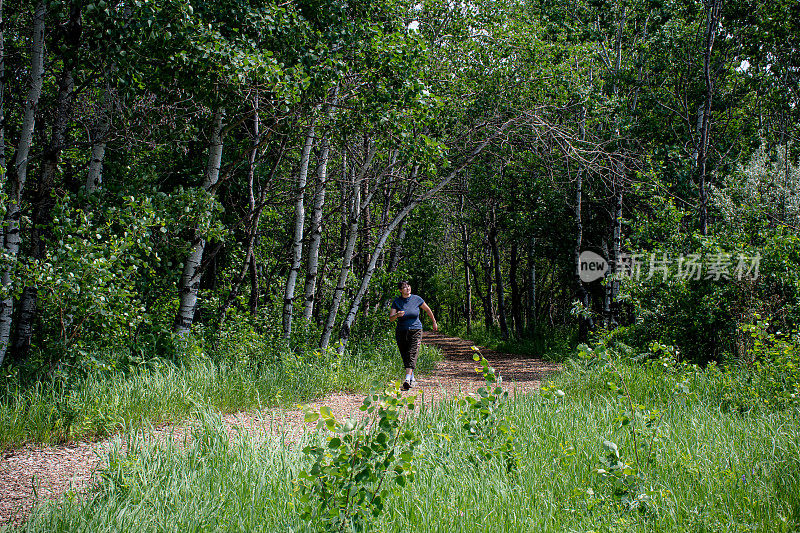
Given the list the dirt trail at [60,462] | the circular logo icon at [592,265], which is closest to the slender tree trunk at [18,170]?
the dirt trail at [60,462]

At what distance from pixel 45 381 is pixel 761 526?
237 inches

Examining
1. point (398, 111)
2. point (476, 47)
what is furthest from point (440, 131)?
point (398, 111)

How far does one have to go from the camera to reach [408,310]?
25.7 feet

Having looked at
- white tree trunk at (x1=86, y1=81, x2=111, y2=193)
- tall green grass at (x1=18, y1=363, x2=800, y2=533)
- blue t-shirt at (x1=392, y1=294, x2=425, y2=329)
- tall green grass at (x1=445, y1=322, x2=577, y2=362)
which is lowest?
tall green grass at (x1=445, y1=322, x2=577, y2=362)

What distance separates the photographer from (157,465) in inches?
135

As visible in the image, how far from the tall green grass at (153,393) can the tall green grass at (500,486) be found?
124 centimetres

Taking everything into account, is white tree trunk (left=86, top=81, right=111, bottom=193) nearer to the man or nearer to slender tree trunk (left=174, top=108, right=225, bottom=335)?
slender tree trunk (left=174, top=108, right=225, bottom=335)

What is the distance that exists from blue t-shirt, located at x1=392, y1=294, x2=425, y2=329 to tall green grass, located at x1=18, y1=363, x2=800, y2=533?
11.0ft

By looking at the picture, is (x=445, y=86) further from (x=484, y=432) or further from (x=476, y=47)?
(x=484, y=432)

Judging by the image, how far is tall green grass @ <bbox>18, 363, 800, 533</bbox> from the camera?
287cm

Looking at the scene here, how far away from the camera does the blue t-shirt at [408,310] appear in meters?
7.86

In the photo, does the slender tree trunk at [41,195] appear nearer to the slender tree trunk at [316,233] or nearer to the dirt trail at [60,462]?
the dirt trail at [60,462]

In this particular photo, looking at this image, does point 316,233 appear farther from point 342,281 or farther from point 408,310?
point 408,310

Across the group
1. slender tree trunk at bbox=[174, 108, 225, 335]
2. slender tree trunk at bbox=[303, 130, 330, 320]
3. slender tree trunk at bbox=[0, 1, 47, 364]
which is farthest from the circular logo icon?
slender tree trunk at bbox=[0, 1, 47, 364]
